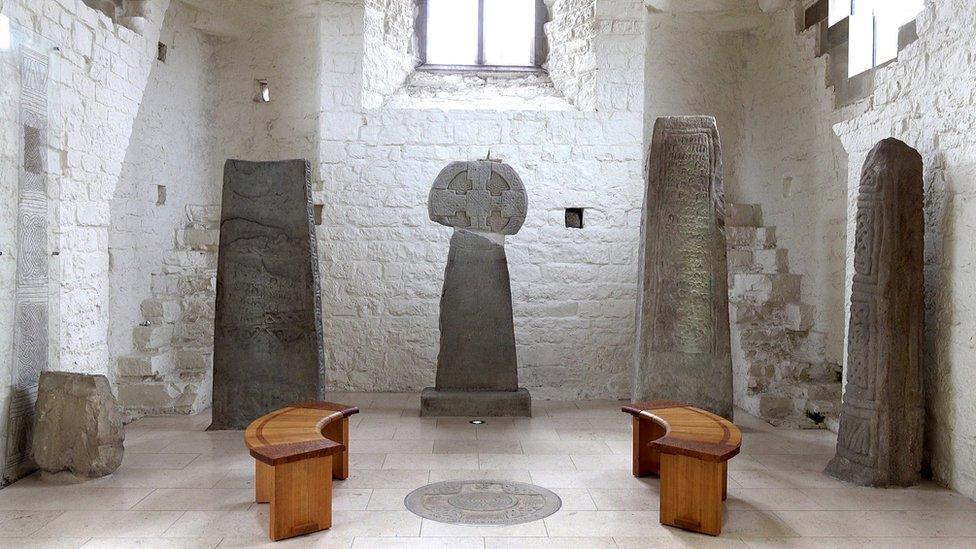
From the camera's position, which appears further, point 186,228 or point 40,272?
point 186,228

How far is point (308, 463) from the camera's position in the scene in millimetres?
3123

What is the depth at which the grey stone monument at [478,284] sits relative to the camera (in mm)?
5562

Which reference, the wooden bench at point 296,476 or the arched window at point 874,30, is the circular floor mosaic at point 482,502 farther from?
the arched window at point 874,30

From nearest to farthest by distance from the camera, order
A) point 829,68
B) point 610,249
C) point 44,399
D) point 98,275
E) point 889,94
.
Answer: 1. point 44,399
2. point 889,94
3. point 98,275
4. point 829,68
5. point 610,249

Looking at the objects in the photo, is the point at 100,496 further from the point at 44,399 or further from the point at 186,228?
the point at 186,228

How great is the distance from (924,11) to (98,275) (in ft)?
18.0

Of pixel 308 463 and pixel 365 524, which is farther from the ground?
pixel 308 463

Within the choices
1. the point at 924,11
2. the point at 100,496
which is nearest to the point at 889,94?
the point at 924,11

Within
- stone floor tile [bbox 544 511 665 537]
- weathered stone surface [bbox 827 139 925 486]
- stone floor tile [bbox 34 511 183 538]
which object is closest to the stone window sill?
weathered stone surface [bbox 827 139 925 486]

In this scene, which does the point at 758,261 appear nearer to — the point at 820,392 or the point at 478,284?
the point at 820,392

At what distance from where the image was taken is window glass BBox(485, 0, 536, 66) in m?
7.59

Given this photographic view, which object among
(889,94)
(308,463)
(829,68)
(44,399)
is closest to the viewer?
(308,463)

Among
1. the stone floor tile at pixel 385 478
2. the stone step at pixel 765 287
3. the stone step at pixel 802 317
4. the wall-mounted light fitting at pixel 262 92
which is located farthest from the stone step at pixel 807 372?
the wall-mounted light fitting at pixel 262 92

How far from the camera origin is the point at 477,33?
7.59 m
